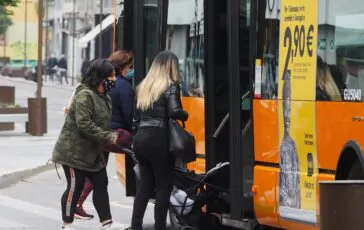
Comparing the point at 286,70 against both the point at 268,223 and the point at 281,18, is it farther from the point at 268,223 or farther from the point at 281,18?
the point at 268,223

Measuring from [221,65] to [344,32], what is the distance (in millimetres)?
2631

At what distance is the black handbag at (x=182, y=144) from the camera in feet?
30.7

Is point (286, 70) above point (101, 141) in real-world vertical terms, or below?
above

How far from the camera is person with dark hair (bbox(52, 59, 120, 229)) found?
1032 cm

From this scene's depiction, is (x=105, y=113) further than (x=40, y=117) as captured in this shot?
No

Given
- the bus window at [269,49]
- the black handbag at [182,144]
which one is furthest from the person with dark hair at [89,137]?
the bus window at [269,49]

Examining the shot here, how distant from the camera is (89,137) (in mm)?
10328

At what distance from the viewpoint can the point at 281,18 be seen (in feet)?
27.6

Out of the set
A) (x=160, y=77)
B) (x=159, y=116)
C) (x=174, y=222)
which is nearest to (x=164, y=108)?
(x=159, y=116)

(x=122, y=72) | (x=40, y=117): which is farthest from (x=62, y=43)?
(x=122, y=72)

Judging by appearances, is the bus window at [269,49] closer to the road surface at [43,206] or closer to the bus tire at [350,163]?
the bus tire at [350,163]

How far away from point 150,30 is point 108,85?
1028 mm

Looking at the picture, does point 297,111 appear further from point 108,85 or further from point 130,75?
point 130,75

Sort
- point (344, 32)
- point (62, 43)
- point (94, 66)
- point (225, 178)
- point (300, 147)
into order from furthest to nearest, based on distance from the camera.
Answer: point (62, 43) < point (94, 66) < point (225, 178) < point (300, 147) < point (344, 32)
